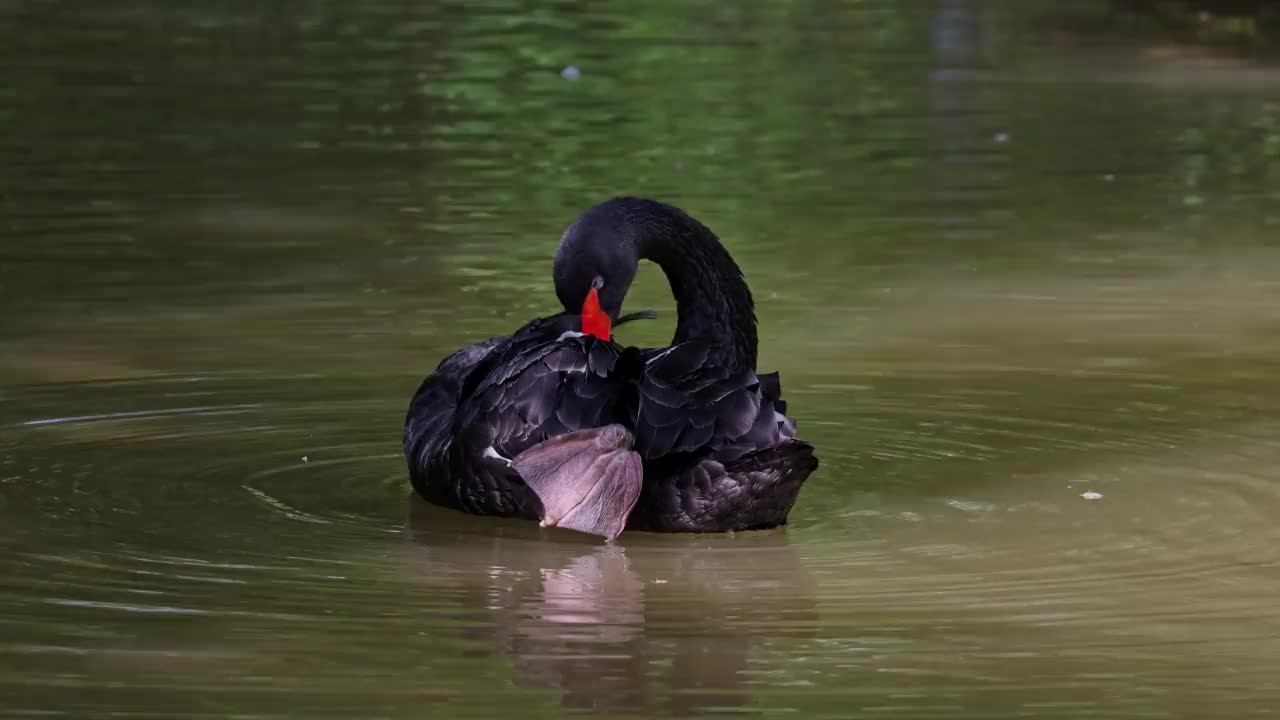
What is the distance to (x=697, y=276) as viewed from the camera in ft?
26.5

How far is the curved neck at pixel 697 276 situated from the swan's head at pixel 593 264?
13 centimetres

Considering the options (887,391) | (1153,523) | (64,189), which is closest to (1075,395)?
(887,391)

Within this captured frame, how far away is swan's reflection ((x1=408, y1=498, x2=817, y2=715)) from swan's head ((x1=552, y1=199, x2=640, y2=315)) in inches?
26.0

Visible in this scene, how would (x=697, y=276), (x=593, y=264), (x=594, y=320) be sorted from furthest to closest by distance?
(x=697, y=276) < (x=593, y=264) < (x=594, y=320)

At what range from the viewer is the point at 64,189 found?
14398 mm

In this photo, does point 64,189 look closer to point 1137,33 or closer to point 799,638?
point 799,638

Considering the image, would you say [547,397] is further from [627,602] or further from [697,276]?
[627,602]

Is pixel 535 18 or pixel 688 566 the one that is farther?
pixel 535 18

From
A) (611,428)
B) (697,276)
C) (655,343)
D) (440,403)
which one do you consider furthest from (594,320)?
(655,343)

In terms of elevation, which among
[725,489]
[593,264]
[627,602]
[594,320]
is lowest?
[627,602]

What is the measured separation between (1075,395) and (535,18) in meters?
14.7

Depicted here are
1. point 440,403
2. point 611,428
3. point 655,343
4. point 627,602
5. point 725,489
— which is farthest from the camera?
point 655,343

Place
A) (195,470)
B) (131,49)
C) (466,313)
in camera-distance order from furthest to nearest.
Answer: (131,49), (466,313), (195,470)

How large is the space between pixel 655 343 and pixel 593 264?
255 cm
